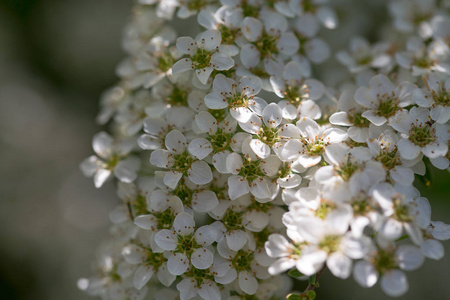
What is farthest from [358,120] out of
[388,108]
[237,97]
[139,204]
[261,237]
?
[139,204]

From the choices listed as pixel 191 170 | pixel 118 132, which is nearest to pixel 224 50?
pixel 191 170

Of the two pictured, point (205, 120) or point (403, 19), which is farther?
point (403, 19)

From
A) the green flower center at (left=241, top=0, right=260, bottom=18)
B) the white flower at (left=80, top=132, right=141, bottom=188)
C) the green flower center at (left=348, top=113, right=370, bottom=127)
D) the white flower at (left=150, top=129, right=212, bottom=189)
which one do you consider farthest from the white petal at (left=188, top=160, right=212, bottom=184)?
the green flower center at (left=241, top=0, right=260, bottom=18)

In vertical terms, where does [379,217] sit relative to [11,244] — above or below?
above

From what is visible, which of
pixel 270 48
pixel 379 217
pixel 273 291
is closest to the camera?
pixel 379 217

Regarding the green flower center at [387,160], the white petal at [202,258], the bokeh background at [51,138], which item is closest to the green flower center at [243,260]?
the white petal at [202,258]

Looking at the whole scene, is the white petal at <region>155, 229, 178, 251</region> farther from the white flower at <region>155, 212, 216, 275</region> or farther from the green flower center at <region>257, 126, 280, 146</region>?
the green flower center at <region>257, 126, 280, 146</region>

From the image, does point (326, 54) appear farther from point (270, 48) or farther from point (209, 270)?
point (209, 270)
